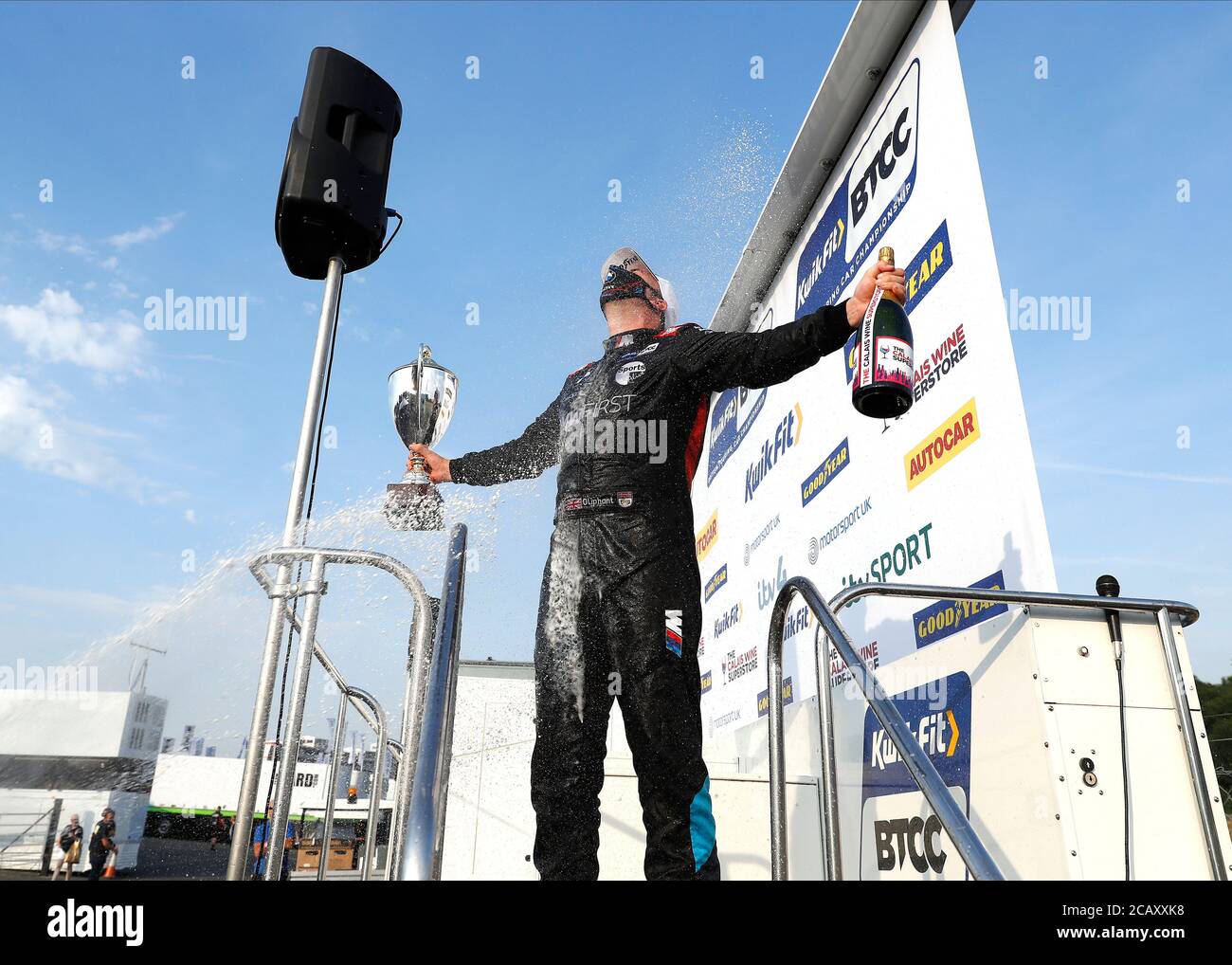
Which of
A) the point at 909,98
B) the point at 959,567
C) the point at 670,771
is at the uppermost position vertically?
the point at 909,98

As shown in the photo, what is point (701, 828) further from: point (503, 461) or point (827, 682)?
point (503, 461)

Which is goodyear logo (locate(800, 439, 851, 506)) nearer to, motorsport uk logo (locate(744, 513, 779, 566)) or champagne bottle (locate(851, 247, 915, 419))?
motorsport uk logo (locate(744, 513, 779, 566))

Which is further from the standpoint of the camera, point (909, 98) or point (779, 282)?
point (779, 282)

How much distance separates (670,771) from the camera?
213 cm

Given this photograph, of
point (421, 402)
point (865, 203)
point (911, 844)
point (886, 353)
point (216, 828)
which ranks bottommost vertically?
point (216, 828)

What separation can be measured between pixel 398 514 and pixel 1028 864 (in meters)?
2.17

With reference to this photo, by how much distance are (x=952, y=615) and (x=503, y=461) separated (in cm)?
176

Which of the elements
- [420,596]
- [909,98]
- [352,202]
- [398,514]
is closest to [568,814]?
[420,596]

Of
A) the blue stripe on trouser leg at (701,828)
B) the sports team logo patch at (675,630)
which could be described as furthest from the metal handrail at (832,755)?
the sports team logo patch at (675,630)

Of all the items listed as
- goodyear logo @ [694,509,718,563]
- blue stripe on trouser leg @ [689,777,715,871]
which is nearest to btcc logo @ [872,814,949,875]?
blue stripe on trouser leg @ [689,777,715,871]

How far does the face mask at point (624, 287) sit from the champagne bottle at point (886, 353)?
0.82m

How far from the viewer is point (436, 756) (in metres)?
1.29

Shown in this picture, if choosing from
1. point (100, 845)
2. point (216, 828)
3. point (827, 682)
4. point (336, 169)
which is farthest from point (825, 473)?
point (216, 828)
